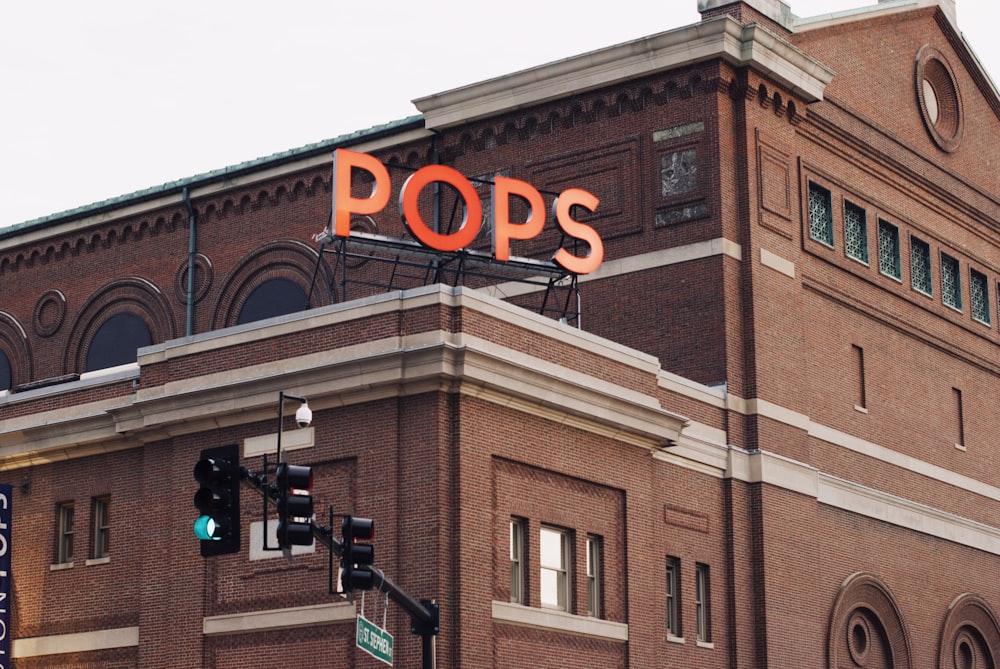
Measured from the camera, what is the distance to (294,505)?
939 inches

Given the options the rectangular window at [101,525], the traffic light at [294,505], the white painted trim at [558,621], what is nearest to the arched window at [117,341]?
the rectangular window at [101,525]

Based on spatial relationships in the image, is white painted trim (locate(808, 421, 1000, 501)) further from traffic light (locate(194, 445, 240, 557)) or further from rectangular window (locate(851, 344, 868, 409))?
traffic light (locate(194, 445, 240, 557))

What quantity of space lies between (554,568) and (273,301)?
17.6 meters

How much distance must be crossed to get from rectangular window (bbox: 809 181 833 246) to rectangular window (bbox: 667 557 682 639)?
10990mm

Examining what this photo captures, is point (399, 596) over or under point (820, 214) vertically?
under

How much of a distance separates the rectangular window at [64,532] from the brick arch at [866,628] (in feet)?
61.9

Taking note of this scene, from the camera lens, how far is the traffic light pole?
25359mm

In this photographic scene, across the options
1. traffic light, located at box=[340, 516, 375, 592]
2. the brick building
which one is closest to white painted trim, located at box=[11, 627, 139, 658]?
the brick building

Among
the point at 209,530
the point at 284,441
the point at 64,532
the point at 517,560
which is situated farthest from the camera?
the point at 64,532

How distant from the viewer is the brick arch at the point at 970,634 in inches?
2008

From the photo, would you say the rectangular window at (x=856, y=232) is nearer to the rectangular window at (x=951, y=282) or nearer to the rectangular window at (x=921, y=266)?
the rectangular window at (x=921, y=266)

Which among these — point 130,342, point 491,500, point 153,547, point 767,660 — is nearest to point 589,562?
point 491,500

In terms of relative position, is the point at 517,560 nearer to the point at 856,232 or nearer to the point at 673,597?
the point at 673,597

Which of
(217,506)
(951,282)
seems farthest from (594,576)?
(951,282)
